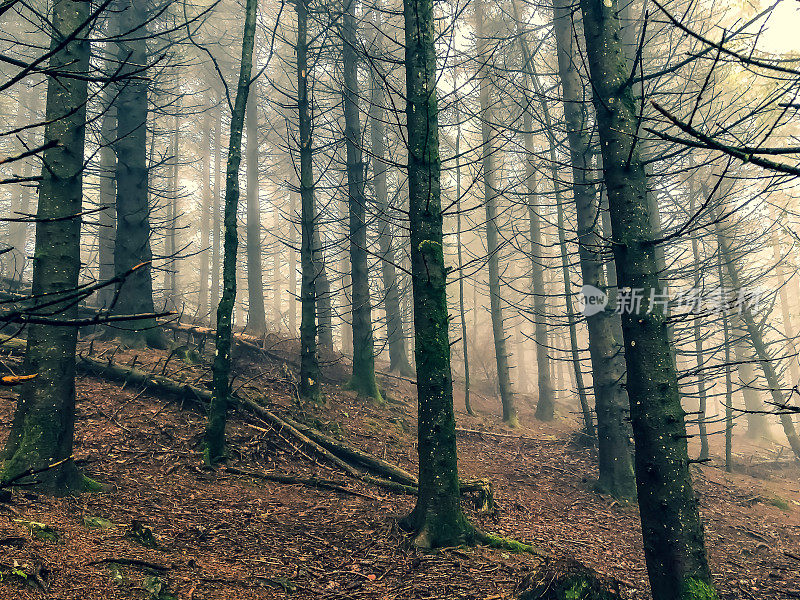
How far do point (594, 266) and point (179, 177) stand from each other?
23.3 meters

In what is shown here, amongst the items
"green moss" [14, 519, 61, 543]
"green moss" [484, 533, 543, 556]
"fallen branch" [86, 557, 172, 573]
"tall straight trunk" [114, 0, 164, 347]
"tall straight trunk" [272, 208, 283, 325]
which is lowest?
"green moss" [484, 533, 543, 556]

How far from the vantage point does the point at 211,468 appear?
5719 millimetres

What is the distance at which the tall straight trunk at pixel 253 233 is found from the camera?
15.9 meters

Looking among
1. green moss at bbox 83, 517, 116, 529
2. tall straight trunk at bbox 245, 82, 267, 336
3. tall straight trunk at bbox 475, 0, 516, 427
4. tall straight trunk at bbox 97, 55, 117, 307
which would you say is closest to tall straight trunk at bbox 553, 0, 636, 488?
tall straight trunk at bbox 475, 0, 516, 427

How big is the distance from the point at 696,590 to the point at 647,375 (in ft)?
4.86

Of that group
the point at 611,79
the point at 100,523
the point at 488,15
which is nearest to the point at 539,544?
the point at 100,523

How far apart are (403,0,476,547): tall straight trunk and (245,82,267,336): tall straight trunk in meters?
11.1

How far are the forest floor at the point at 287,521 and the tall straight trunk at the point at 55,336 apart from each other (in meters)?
0.30

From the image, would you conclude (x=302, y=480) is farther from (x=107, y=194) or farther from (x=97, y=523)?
(x=107, y=194)

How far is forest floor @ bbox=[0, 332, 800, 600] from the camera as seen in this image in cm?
343

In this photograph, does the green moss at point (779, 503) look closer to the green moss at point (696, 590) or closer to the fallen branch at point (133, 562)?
the green moss at point (696, 590)

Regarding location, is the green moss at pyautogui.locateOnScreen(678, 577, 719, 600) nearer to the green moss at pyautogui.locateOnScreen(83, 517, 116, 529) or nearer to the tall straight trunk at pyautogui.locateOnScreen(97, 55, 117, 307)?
the green moss at pyautogui.locateOnScreen(83, 517, 116, 529)

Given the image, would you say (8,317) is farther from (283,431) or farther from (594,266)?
(594,266)

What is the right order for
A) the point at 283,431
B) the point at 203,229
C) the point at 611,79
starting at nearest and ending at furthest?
the point at 611,79, the point at 283,431, the point at 203,229
